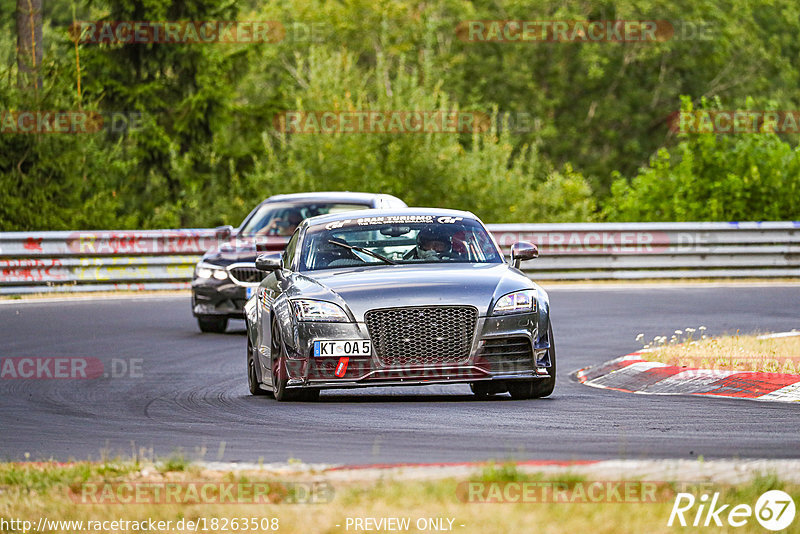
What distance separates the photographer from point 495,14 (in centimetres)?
6344

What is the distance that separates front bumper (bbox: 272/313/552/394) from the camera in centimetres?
1090

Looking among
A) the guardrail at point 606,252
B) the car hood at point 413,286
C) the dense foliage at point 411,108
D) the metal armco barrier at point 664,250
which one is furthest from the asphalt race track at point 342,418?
the dense foliage at point 411,108

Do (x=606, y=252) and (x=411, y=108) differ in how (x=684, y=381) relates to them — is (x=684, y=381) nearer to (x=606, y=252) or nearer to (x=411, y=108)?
(x=606, y=252)

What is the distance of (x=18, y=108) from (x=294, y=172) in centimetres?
674

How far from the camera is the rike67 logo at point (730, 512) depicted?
5.67 meters

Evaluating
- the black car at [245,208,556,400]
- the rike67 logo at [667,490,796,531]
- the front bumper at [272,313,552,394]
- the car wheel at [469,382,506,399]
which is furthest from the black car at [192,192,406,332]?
the rike67 logo at [667,490,796,531]

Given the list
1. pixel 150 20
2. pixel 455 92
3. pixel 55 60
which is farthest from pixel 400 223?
pixel 455 92

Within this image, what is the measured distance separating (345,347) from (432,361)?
0.61 meters

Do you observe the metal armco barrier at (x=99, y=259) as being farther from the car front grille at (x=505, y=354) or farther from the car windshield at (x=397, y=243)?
the car front grille at (x=505, y=354)

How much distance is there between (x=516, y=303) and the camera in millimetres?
11102

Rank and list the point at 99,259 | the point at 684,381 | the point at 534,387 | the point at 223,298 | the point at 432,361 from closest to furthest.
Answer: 1. the point at 432,361
2. the point at 534,387
3. the point at 684,381
4. the point at 223,298
5. the point at 99,259

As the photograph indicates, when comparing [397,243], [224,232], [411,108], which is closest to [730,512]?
[397,243]

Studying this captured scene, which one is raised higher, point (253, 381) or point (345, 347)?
point (345, 347)

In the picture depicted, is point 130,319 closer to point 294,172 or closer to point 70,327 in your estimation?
point 70,327
